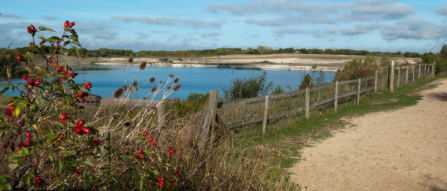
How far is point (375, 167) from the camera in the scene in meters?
6.23

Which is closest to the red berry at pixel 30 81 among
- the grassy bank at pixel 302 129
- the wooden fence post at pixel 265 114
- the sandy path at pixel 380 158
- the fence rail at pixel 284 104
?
the sandy path at pixel 380 158

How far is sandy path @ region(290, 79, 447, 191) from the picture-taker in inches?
216

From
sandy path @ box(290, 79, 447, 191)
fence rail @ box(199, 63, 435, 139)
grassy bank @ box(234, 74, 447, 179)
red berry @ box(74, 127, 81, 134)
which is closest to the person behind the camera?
red berry @ box(74, 127, 81, 134)

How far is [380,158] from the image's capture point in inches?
268

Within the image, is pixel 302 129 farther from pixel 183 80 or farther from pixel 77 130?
pixel 183 80

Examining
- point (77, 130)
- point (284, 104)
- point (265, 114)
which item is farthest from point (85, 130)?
point (284, 104)

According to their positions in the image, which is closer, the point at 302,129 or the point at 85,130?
the point at 85,130

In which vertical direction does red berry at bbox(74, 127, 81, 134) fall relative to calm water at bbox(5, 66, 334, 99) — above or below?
above

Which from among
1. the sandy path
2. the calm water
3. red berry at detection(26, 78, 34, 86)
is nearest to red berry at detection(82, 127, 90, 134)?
red berry at detection(26, 78, 34, 86)

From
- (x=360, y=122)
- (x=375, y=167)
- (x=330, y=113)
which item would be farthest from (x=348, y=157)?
(x=330, y=113)

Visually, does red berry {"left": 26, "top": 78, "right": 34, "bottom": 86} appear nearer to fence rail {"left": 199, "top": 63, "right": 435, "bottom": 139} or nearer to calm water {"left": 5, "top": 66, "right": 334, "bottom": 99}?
fence rail {"left": 199, "top": 63, "right": 435, "bottom": 139}

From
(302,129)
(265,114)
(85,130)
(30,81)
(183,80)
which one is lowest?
(183,80)

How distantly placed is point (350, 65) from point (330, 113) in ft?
37.2

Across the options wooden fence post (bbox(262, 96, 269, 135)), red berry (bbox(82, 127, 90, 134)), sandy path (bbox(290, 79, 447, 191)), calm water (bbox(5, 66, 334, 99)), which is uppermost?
red berry (bbox(82, 127, 90, 134))
